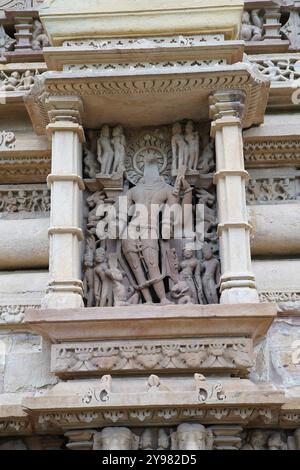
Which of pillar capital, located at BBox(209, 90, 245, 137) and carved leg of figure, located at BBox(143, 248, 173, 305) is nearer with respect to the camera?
carved leg of figure, located at BBox(143, 248, 173, 305)

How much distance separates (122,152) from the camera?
5.89 m

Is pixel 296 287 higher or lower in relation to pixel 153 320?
higher

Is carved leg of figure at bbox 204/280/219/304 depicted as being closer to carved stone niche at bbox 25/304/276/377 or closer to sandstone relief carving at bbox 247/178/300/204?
carved stone niche at bbox 25/304/276/377

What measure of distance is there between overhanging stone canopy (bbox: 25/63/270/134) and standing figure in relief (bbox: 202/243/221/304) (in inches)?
45.7

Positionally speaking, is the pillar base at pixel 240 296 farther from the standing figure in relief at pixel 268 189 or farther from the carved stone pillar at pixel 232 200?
→ the standing figure in relief at pixel 268 189

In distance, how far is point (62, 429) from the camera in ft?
16.2

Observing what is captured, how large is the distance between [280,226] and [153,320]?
1495 millimetres

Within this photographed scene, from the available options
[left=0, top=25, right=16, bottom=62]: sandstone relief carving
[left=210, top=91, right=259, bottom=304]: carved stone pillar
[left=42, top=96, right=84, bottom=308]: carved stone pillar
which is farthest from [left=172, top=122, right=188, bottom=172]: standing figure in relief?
[left=0, top=25, right=16, bottom=62]: sandstone relief carving

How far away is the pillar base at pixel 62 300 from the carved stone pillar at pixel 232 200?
1049 millimetres

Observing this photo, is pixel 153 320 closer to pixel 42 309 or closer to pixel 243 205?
pixel 42 309

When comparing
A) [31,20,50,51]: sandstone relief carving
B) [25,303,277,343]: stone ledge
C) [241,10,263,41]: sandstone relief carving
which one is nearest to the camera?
[25,303,277,343]: stone ledge

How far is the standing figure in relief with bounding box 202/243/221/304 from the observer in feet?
17.9

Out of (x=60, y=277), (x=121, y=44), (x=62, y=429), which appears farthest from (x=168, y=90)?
(x=62, y=429)

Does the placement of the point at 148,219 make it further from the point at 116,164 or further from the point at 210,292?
the point at 210,292
